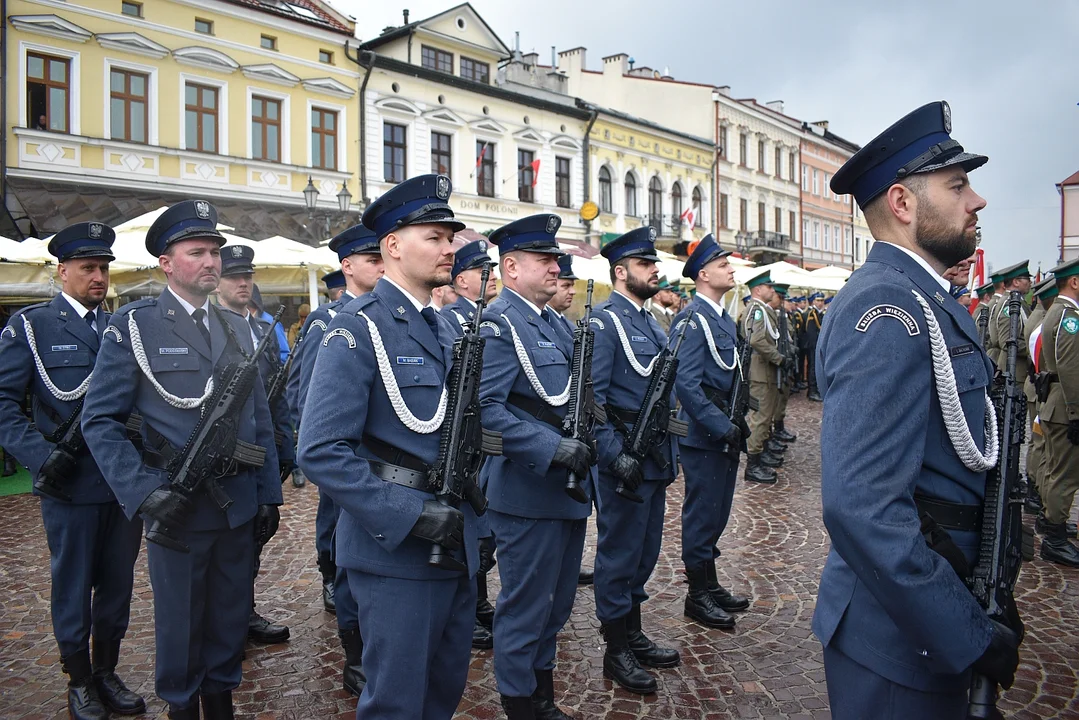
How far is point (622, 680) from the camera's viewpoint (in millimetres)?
4215

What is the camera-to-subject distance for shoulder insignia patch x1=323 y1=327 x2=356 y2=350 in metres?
2.72

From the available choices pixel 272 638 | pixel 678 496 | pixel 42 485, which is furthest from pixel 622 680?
pixel 678 496

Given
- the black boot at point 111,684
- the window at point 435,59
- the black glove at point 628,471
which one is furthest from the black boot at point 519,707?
the window at point 435,59

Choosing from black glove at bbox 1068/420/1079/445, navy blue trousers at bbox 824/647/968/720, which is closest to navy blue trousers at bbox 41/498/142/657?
navy blue trousers at bbox 824/647/968/720

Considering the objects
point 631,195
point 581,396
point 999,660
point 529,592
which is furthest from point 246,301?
point 631,195

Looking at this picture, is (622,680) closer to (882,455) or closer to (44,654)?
(882,455)

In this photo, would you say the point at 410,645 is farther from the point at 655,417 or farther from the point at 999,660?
the point at 655,417

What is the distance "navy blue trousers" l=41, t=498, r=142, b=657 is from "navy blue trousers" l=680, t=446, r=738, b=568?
3381mm

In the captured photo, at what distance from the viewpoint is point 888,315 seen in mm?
2029

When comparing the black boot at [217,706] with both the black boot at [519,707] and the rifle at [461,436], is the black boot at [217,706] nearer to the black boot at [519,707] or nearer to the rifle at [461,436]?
the black boot at [519,707]

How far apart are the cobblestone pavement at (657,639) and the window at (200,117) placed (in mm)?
14602

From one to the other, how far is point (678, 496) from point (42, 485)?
6478 millimetres

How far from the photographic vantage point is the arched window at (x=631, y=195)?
105ft

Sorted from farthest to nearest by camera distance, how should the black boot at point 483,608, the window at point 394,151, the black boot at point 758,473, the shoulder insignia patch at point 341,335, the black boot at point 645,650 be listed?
the window at point 394,151, the black boot at point 758,473, the black boot at point 483,608, the black boot at point 645,650, the shoulder insignia patch at point 341,335
